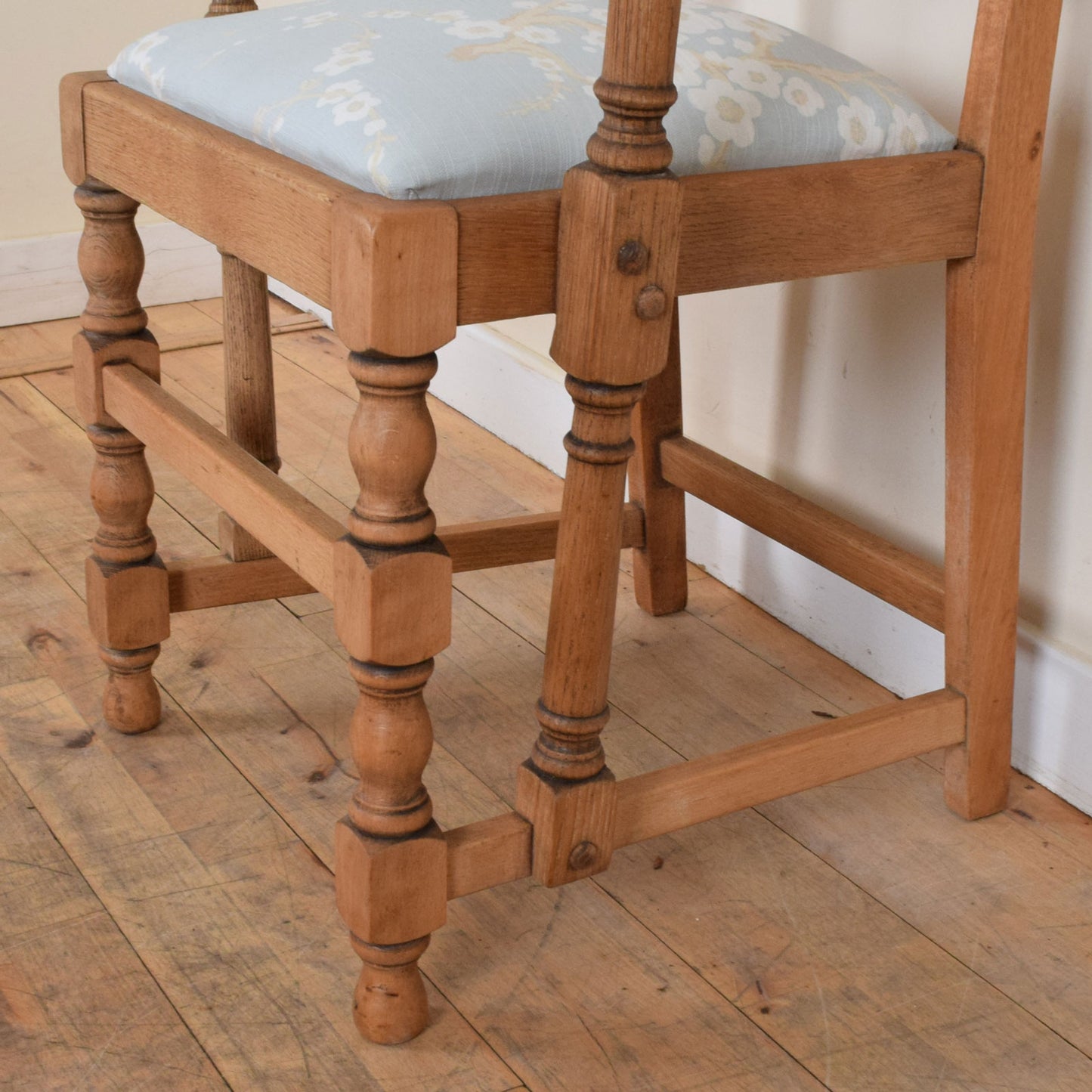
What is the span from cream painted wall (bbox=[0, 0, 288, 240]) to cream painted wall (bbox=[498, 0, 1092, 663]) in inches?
51.5

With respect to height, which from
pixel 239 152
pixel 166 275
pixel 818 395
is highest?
pixel 239 152

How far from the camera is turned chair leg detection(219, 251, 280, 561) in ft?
4.16

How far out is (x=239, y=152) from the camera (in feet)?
2.86

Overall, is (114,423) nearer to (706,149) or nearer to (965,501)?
(706,149)

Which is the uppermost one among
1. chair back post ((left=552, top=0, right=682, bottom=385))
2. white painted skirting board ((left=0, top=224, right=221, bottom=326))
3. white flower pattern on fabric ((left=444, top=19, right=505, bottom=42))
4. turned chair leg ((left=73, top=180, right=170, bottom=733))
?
white flower pattern on fabric ((left=444, top=19, right=505, bottom=42))

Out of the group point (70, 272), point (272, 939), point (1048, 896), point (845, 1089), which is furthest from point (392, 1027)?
point (70, 272)

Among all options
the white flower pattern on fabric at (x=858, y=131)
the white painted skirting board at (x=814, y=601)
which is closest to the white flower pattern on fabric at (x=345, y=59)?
the white flower pattern on fabric at (x=858, y=131)

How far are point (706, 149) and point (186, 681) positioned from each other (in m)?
0.73

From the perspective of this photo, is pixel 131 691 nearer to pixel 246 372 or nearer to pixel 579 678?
pixel 246 372

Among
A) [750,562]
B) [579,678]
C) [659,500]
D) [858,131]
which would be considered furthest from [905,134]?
[750,562]

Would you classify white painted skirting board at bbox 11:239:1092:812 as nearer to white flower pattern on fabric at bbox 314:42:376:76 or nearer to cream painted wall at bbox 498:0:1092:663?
cream painted wall at bbox 498:0:1092:663

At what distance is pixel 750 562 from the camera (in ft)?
4.96

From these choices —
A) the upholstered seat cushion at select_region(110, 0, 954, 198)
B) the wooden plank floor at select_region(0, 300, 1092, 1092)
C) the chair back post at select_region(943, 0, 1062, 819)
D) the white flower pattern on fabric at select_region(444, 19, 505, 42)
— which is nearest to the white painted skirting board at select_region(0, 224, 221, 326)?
the wooden plank floor at select_region(0, 300, 1092, 1092)

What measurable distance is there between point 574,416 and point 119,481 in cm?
50
